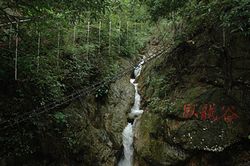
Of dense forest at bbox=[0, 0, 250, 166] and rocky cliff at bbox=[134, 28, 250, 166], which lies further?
rocky cliff at bbox=[134, 28, 250, 166]

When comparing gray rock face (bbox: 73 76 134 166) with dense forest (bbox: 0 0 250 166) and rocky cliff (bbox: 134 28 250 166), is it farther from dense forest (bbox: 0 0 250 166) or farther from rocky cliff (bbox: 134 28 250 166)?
rocky cliff (bbox: 134 28 250 166)

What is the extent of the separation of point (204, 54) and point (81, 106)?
15.1ft

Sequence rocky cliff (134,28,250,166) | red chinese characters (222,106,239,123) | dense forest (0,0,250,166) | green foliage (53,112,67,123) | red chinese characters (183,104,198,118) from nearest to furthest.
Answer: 1. dense forest (0,0,250,166)
2. green foliage (53,112,67,123)
3. rocky cliff (134,28,250,166)
4. red chinese characters (222,106,239,123)
5. red chinese characters (183,104,198,118)

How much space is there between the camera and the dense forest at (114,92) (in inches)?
269

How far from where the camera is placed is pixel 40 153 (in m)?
7.46

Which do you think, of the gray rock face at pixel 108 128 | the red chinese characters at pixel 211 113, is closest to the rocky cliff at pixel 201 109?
the red chinese characters at pixel 211 113

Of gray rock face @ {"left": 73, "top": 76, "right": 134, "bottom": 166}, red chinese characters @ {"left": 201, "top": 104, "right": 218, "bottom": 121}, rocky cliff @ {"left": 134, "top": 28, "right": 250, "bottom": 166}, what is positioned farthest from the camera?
gray rock face @ {"left": 73, "top": 76, "right": 134, "bottom": 166}

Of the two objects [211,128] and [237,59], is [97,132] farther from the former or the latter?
[237,59]

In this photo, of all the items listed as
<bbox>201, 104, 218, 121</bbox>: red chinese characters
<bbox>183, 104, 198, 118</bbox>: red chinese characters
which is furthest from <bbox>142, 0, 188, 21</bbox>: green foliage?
<bbox>201, 104, 218, 121</bbox>: red chinese characters

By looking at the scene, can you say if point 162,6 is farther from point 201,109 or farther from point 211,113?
point 211,113

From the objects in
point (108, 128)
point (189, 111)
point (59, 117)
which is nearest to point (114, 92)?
point (108, 128)

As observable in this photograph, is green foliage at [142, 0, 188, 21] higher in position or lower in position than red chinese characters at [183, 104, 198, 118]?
higher

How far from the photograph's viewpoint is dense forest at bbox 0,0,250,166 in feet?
22.4

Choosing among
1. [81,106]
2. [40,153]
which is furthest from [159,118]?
[40,153]
